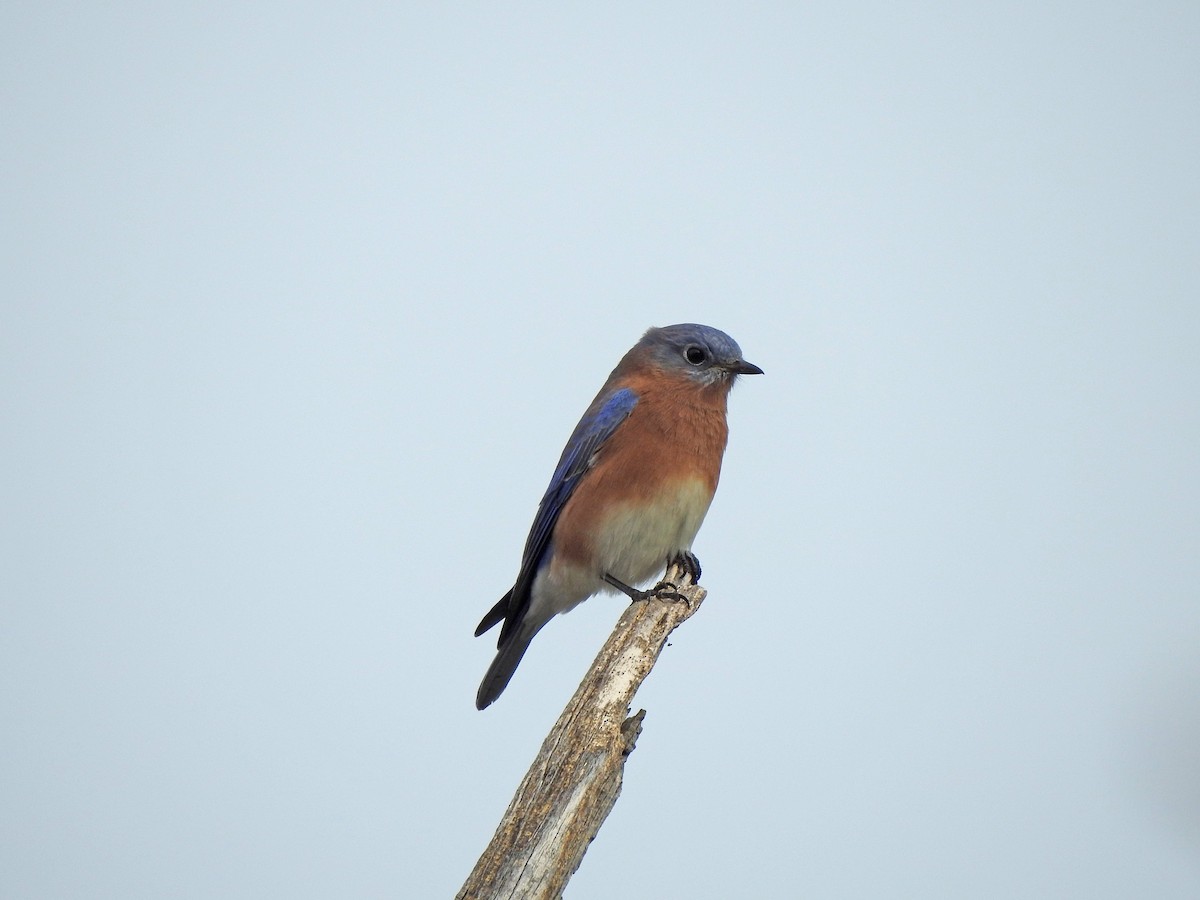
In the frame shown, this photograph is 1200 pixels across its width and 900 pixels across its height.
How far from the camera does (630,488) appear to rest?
7.57 meters

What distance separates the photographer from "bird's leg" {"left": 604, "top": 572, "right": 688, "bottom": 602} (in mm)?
6266

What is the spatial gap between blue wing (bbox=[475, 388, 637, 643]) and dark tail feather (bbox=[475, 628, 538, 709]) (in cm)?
11

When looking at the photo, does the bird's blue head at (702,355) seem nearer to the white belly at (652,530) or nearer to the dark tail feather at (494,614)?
the white belly at (652,530)

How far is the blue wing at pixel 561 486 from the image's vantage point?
7895 millimetres

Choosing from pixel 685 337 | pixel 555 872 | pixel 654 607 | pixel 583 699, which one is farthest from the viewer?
pixel 685 337

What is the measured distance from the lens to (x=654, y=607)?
5941mm

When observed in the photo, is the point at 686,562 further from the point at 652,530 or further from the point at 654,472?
the point at 654,472

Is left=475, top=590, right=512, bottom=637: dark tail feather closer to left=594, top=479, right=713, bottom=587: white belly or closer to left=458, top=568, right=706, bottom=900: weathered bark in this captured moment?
left=594, top=479, right=713, bottom=587: white belly

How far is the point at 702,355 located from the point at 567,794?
384cm

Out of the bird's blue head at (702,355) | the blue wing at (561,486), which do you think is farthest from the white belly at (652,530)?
the bird's blue head at (702,355)

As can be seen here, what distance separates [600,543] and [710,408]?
122cm

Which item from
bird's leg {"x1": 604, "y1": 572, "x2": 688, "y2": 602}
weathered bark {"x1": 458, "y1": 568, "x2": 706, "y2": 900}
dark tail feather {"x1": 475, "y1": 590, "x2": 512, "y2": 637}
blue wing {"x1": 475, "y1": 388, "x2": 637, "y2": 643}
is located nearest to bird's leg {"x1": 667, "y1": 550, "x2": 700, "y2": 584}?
bird's leg {"x1": 604, "y1": 572, "x2": 688, "y2": 602}

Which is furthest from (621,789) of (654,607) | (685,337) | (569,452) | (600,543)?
(685,337)

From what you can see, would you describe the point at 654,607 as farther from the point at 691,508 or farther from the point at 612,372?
the point at 612,372
